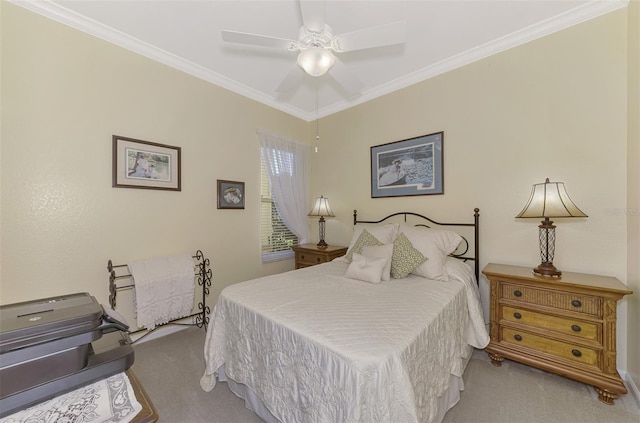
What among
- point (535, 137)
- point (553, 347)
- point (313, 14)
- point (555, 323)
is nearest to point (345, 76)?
point (313, 14)

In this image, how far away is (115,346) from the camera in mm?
907

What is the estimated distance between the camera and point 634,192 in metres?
1.82

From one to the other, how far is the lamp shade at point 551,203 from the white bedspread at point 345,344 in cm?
81

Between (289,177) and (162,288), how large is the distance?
213 centimetres

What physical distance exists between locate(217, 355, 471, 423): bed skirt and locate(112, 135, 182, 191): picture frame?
1960 mm

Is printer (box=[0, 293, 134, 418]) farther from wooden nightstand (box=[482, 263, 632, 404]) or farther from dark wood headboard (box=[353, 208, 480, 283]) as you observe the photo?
dark wood headboard (box=[353, 208, 480, 283])

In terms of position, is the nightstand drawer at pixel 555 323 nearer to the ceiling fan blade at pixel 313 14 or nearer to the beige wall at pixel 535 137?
the beige wall at pixel 535 137

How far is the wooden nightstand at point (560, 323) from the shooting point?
67.2 inches

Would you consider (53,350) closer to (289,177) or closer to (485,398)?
(485,398)

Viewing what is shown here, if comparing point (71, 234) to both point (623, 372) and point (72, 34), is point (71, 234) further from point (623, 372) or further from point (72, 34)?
point (623, 372)

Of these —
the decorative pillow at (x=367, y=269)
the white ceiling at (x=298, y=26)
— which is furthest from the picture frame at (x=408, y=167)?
the decorative pillow at (x=367, y=269)

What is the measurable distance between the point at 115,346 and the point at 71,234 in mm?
1866

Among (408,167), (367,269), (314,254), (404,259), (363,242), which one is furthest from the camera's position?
(314,254)

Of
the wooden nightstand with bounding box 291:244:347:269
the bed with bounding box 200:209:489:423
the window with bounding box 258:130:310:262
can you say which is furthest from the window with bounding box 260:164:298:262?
the bed with bounding box 200:209:489:423
